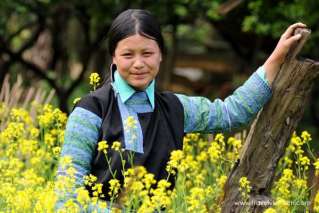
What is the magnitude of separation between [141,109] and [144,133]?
125 mm

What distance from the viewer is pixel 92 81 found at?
4.41 m

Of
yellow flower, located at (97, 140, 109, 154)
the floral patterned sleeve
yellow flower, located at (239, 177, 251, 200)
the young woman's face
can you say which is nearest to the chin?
the young woman's face

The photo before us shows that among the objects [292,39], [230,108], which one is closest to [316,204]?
[230,108]

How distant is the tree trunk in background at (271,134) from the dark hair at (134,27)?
641 mm

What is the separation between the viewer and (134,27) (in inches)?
153

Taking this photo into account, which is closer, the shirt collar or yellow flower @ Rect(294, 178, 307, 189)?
the shirt collar

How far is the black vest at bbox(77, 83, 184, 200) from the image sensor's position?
12.8 ft

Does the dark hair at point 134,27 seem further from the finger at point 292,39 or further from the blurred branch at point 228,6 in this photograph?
the blurred branch at point 228,6

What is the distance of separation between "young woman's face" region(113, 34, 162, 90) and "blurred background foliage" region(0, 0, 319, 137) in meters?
1.66

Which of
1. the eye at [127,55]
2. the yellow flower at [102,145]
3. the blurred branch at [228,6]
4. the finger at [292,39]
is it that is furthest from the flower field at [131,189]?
the blurred branch at [228,6]

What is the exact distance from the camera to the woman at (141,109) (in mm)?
3883

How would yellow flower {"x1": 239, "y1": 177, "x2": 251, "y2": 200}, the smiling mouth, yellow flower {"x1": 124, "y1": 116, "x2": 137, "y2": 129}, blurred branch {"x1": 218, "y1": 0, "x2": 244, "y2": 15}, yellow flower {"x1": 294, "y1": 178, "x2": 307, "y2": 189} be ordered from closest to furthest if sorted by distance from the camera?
yellow flower {"x1": 124, "y1": 116, "x2": 137, "y2": 129}, yellow flower {"x1": 239, "y1": 177, "x2": 251, "y2": 200}, the smiling mouth, yellow flower {"x1": 294, "y1": 178, "x2": 307, "y2": 189}, blurred branch {"x1": 218, "y1": 0, "x2": 244, "y2": 15}

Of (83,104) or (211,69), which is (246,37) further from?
(83,104)

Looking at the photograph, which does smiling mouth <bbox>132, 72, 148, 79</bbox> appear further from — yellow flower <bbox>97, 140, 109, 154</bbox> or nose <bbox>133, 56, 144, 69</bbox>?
yellow flower <bbox>97, 140, 109, 154</bbox>
